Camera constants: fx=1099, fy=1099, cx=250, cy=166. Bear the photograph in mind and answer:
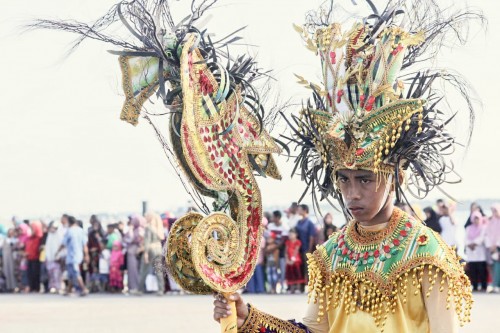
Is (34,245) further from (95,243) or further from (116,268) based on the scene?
(116,268)

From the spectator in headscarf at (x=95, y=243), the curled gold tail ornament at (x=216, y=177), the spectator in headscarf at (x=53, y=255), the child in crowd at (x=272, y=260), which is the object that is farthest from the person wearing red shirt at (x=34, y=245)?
the curled gold tail ornament at (x=216, y=177)

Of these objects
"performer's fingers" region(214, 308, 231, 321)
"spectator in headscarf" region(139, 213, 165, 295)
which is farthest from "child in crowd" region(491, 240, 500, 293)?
"performer's fingers" region(214, 308, 231, 321)

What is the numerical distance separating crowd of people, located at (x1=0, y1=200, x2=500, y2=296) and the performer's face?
11.7 metres

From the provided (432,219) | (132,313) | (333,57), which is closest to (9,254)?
(132,313)

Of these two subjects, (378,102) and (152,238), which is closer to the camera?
(378,102)

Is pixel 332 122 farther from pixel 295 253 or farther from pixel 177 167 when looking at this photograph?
pixel 295 253

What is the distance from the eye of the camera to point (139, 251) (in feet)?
67.2

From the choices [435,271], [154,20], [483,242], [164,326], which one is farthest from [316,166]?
[483,242]

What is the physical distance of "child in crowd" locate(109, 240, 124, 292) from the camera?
2098 centimetres

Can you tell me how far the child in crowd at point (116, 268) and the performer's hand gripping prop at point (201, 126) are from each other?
52.9 ft

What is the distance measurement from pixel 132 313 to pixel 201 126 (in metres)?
12.9

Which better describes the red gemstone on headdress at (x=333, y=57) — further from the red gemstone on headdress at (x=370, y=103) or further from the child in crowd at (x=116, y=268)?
the child in crowd at (x=116, y=268)

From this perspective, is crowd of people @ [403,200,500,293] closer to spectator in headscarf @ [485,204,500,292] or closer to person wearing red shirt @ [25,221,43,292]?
spectator in headscarf @ [485,204,500,292]

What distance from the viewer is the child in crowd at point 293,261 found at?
19.0 meters
